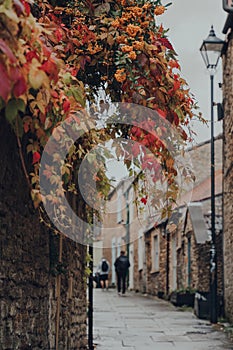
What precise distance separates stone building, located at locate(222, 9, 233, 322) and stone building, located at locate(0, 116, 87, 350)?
24.6 ft

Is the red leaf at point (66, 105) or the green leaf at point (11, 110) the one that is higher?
the red leaf at point (66, 105)

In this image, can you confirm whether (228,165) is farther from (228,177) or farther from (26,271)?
(26,271)

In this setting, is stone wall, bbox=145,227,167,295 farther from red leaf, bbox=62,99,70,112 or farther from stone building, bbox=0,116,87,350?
red leaf, bbox=62,99,70,112

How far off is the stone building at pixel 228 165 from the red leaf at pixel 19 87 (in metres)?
11.3

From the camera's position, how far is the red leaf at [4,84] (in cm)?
282

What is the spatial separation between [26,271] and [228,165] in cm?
1031

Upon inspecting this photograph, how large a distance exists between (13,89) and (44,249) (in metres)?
3.12

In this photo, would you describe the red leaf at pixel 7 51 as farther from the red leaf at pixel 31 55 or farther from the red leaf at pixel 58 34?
the red leaf at pixel 58 34

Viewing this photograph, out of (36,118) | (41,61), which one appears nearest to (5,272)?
(36,118)

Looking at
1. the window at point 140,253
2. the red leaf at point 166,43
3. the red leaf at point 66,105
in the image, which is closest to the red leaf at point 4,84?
the red leaf at point 66,105

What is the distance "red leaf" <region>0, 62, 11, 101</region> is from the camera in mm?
2816

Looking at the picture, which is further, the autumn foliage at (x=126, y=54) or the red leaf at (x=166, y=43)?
the red leaf at (x=166, y=43)

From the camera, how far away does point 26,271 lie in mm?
5180

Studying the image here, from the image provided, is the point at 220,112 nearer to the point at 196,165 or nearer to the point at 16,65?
the point at 196,165
